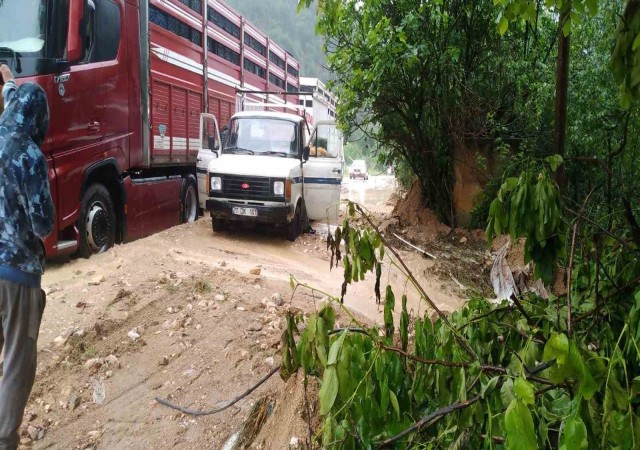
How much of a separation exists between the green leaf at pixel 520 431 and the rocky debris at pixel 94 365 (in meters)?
3.44

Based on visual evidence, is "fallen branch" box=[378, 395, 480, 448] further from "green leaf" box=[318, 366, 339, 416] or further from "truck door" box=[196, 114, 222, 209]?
"truck door" box=[196, 114, 222, 209]

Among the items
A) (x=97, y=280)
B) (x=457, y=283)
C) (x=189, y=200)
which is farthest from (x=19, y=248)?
(x=189, y=200)

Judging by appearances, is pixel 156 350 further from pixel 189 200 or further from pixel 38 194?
pixel 189 200

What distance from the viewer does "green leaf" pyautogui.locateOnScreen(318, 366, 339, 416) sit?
1345 mm

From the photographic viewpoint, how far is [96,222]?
693 centimetres

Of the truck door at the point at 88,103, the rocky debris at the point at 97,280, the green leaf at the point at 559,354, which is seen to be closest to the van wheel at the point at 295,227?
the truck door at the point at 88,103

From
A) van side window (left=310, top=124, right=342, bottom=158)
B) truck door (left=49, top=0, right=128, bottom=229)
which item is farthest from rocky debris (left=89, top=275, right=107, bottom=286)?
van side window (left=310, top=124, right=342, bottom=158)

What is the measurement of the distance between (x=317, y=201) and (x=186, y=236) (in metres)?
2.61

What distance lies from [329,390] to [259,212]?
7536 millimetres

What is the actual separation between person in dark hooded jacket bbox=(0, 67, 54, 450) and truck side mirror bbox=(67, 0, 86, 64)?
343 centimetres

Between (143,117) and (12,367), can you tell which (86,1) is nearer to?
(143,117)

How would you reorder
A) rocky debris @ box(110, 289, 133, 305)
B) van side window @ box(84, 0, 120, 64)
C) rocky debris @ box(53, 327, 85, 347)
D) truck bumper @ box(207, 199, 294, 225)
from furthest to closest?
truck bumper @ box(207, 199, 294, 225), van side window @ box(84, 0, 120, 64), rocky debris @ box(110, 289, 133, 305), rocky debris @ box(53, 327, 85, 347)

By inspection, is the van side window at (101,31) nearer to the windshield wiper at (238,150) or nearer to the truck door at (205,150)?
the windshield wiper at (238,150)

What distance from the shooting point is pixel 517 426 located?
3.71 ft
